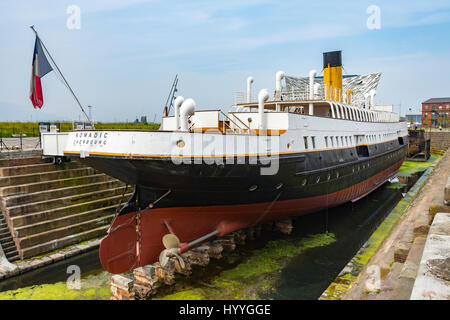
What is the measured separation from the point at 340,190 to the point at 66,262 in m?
12.2

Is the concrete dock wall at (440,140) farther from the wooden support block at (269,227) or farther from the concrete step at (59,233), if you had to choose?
the concrete step at (59,233)

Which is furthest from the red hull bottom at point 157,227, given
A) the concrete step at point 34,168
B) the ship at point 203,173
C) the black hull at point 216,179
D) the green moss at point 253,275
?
the concrete step at point 34,168

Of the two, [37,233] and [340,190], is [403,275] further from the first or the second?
[37,233]

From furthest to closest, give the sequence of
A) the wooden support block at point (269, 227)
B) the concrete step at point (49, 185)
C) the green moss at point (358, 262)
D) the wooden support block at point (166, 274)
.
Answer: the wooden support block at point (269, 227)
the concrete step at point (49, 185)
the wooden support block at point (166, 274)
the green moss at point (358, 262)

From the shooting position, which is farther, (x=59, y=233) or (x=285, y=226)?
(x=285, y=226)

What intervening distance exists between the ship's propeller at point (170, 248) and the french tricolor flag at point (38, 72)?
282 inches

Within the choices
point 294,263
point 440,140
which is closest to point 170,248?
point 294,263

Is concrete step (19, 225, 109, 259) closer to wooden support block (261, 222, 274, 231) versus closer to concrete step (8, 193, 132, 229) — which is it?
concrete step (8, 193, 132, 229)

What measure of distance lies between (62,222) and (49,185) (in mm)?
1828

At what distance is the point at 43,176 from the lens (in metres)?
14.0

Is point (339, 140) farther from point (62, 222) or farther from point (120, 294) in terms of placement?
point (62, 222)

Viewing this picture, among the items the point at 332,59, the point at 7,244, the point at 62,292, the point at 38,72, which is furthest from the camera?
the point at 332,59

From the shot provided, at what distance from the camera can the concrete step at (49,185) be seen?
41.3ft


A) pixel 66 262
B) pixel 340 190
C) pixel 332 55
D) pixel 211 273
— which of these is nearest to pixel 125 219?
pixel 211 273
